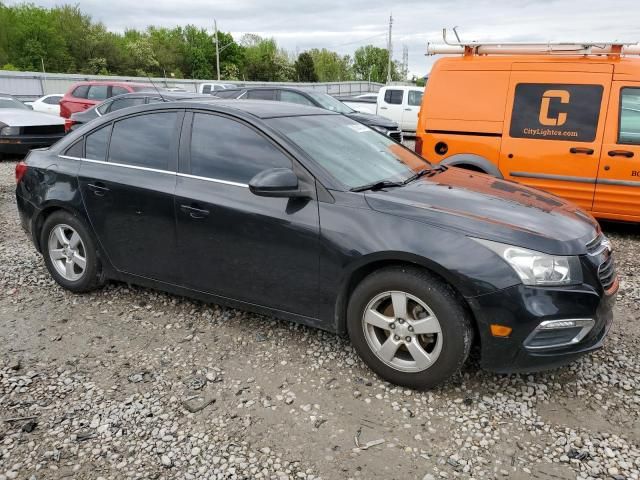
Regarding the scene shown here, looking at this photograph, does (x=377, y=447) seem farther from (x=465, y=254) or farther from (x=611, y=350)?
(x=611, y=350)

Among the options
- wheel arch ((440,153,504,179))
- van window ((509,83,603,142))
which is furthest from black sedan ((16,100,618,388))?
van window ((509,83,603,142))

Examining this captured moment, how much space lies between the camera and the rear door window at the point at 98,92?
45.3 ft

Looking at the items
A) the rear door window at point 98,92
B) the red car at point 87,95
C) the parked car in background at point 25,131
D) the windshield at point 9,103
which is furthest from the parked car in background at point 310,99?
the windshield at point 9,103

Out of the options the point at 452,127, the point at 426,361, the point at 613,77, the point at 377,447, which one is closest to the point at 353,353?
the point at 426,361

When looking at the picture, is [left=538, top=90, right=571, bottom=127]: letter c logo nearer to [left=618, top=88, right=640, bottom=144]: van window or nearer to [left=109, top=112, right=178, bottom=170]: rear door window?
[left=618, top=88, right=640, bottom=144]: van window

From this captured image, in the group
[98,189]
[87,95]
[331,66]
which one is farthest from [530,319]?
[331,66]

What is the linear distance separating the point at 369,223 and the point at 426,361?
33.1 inches

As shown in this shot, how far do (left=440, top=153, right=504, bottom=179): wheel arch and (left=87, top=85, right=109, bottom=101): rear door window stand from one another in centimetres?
1083

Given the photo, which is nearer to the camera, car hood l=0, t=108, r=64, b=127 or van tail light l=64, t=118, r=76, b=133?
car hood l=0, t=108, r=64, b=127

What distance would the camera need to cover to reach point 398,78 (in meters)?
97.5

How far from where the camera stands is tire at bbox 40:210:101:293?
13.4 feet

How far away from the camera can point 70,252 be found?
167 inches

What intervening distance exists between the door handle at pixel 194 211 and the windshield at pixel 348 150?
0.74m

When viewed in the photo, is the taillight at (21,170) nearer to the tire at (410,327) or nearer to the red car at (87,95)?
the tire at (410,327)
